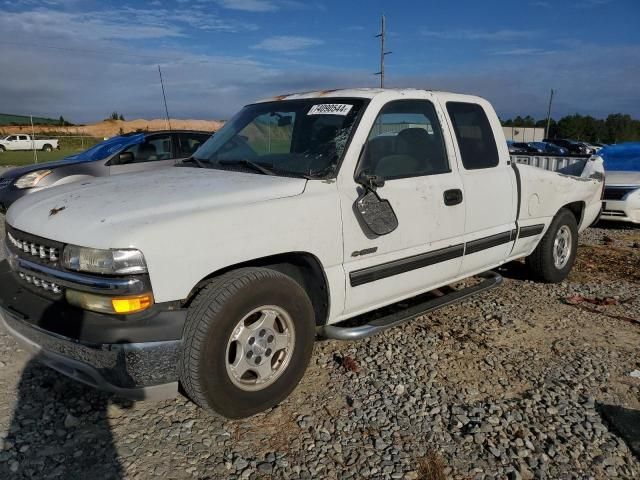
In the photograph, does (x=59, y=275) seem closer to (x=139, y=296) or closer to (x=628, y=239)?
(x=139, y=296)

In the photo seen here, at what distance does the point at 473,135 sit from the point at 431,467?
2.71 metres

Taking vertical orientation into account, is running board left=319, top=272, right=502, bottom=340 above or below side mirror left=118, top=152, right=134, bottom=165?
below

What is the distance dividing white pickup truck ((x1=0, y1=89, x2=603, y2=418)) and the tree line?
73060 millimetres

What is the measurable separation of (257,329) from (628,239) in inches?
287

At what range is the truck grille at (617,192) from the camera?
8.48m

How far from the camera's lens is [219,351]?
2.65 m

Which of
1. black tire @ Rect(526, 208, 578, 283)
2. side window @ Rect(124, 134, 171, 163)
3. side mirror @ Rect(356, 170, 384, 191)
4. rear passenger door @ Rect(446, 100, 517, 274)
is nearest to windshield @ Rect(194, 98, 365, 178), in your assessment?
side mirror @ Rect(356, 170, 384, 191)

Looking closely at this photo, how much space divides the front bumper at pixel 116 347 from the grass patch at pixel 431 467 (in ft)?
4.28

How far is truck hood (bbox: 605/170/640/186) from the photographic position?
338 inches

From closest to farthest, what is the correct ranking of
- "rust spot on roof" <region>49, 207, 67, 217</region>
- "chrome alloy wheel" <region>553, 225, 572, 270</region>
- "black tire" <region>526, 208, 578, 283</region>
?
"rust spot on roof" <region>49, 207, 67, 217</region> → "black tire" <region>526, 208, 578, 283</region> → "chrome alloy wheel" <region>553, 225, 572, 270</region>

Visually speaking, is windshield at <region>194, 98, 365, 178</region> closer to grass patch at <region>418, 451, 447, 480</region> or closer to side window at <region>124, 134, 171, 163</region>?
grass patch at <region>418, 451, 447, 480</region>

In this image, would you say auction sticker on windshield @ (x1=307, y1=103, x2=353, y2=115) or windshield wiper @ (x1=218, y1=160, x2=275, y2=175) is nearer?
windshield wiper @ (x1=218, y1=160, x2=275, y2=175)

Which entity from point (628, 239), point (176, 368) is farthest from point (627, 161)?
point (176, 368)

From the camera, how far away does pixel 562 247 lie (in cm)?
541
